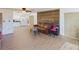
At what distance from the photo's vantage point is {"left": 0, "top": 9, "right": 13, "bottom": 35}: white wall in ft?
7.54

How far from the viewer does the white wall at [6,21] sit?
2297 mm

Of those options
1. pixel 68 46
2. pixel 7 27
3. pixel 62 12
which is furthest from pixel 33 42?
pixel 62 12

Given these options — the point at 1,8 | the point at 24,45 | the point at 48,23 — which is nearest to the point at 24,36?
the point at 24,45

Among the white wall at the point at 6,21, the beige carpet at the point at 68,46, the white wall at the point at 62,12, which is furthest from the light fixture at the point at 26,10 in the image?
the beige carpet at the point at 68,46

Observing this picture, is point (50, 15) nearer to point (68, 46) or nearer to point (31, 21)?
point (31, 21)

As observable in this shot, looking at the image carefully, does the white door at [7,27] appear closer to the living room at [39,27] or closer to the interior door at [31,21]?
the living room at [39,27]

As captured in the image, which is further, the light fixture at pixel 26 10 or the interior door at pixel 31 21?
the interior door at pixel 31 21

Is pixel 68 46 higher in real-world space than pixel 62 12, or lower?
lower

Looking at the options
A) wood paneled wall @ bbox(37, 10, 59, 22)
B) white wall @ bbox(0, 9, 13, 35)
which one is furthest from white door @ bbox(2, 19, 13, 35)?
wood paneled wall @ bbox(37, 10, 59, 22)

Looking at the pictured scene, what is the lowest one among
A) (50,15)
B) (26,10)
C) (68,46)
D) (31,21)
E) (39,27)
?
(68,46)

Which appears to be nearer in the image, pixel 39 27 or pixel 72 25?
pixel 72 25

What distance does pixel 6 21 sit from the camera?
2.36 meters

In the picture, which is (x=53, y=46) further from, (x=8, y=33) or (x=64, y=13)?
(x=8, y=33)
